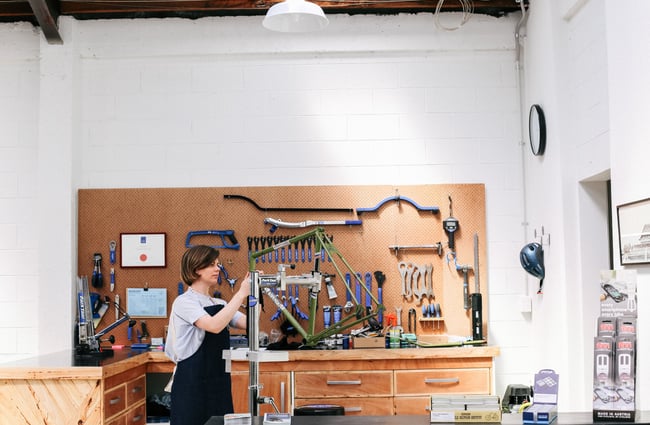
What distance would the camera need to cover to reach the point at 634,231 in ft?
11.9

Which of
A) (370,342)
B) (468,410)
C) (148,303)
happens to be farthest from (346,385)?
(468,410)

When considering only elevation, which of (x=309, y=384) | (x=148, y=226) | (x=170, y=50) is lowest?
(x=309, y=384)

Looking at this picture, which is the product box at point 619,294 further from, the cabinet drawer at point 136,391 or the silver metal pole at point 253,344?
the cabinet drawer at point 136,391

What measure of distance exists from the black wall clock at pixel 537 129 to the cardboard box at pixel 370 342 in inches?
62.2

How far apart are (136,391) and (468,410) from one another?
9.29ft

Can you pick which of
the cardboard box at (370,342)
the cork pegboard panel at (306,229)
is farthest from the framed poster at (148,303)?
the cardboard box at (370,342)

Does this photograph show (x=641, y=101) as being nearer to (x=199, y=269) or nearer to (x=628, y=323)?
(x=628, y=323)

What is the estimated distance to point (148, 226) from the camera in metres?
5.66

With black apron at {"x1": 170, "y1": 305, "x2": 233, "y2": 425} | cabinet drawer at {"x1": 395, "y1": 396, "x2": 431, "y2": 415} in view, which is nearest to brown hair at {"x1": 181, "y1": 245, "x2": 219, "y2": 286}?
black apron at {"x1": 170, "y1": 305, "x2": 233, "y2": 425}

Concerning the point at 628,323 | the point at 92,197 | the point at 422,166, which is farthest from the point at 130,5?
the point at 628,323

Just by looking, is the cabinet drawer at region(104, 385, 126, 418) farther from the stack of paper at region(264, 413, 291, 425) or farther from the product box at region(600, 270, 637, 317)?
the product box at region(600, 270, 637, 317)

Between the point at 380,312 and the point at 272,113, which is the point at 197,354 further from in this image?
the point at 272,113

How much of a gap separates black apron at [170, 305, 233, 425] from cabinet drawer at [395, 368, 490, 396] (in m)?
1.37

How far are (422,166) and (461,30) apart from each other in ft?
3.31
